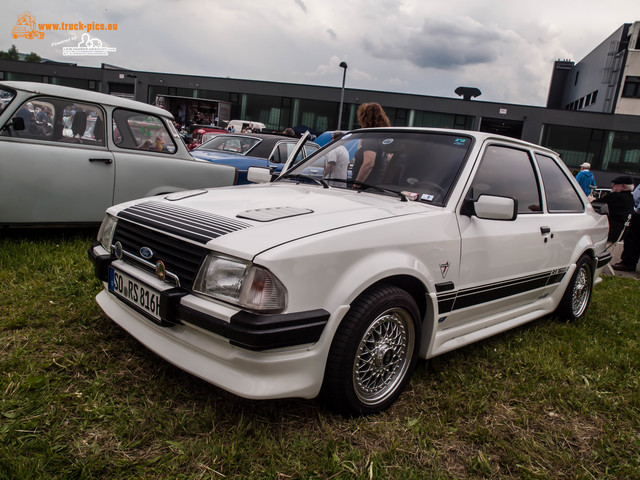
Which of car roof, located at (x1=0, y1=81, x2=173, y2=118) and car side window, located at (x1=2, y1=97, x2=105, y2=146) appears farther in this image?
car roof, located at (x1=0, y1=81, x2=173, y2=118)

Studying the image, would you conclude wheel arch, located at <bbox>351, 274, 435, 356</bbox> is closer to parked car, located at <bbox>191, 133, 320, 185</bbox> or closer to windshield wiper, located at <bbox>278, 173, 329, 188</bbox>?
windshield wiper, located at <bbox>278, 173, 329, 188</bbox>

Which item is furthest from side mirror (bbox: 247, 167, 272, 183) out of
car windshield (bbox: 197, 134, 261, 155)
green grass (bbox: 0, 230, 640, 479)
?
car windshield (bbox: 197, 134, 261, 155)

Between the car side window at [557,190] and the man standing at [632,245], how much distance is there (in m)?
4.51

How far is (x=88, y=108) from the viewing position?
490 centimetres

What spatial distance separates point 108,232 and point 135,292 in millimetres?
626

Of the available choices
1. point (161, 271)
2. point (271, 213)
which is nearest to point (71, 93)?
point (161, 271)

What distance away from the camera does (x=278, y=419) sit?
2318mm

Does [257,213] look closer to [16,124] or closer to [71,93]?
[16,124]

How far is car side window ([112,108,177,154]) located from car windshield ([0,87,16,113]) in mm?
929

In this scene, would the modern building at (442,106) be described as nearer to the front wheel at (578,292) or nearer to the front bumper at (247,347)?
the front wheel at (578,292)

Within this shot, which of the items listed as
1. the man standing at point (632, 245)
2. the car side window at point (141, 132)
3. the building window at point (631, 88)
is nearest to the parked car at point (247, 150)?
the car side window at point (141, 132)

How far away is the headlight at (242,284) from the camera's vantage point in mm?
1952

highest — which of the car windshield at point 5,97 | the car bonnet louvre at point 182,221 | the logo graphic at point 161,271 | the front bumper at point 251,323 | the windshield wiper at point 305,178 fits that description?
the car windshield at point 5,97

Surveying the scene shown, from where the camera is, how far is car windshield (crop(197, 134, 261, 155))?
29.7 feet
